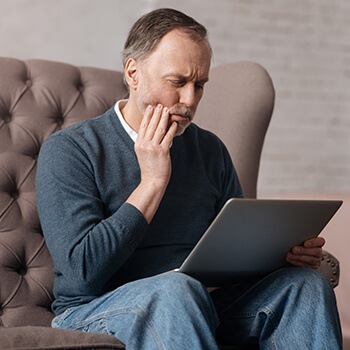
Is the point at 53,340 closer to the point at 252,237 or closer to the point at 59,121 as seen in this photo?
the point at 252,237

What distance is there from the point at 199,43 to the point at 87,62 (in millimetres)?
1338

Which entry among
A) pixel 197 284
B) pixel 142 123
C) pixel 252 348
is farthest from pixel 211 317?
pixel 142 123

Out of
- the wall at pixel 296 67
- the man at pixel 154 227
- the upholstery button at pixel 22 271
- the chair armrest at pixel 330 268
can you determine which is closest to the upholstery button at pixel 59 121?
the man at pixel 154 227

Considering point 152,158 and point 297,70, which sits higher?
point 152,158

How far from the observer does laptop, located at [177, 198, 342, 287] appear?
1627 millimetres

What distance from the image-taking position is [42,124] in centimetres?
224

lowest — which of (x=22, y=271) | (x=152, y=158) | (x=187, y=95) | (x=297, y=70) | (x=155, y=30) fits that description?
(x=22, y=271)

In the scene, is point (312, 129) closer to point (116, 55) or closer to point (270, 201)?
point (116, 55)

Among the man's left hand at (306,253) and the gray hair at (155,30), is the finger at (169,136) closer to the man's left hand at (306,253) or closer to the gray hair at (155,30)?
the gray hair at (155,30)

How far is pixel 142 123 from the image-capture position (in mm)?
1864

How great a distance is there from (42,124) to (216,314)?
80 centimetres

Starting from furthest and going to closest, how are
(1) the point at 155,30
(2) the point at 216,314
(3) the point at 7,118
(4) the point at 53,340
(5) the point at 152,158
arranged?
(3) the point at 7,118 → (1) the point at 155,30 → (5) the point at 152,158 → (2) the point at 216,314 → (4) the point at 53,340

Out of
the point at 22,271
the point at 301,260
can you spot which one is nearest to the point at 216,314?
the point at 301,260

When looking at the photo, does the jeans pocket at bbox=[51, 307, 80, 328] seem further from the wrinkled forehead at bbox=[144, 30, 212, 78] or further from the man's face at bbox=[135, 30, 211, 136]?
the wrinkled forehead at bbox=[144, 30, 212, 78]
